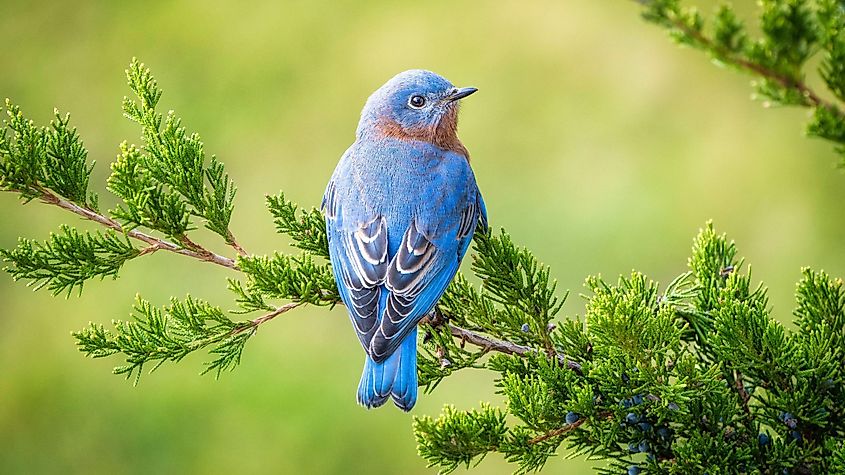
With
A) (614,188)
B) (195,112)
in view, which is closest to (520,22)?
(614,188)

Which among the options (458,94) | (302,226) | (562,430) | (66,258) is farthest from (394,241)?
(562,430)

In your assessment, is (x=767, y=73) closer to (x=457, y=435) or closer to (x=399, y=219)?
(x=457, y=435)

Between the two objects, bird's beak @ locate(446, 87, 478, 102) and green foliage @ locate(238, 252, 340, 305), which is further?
bird's beak @ locate(446, 87, 478, 102)

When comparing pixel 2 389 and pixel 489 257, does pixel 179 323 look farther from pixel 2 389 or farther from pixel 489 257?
pixel 2 389

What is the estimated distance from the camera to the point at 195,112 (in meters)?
5.30

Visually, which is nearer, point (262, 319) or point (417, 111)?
point (262, 319)

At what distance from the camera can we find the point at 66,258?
236 centimetres

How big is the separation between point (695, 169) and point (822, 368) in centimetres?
312

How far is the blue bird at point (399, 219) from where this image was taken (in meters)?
2.69

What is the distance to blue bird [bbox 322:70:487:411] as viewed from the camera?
2689 mm

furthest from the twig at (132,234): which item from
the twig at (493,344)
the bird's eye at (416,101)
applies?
the bird's eye at (416,101)

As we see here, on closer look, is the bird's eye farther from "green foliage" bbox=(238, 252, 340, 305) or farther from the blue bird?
"green foliage" bbox=(238, 252, 340, 305)

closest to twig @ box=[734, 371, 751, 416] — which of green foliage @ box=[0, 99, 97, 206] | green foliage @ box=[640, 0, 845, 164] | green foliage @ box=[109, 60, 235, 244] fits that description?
green foliage @ box=[640, 0, 845, 164]

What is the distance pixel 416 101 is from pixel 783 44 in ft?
6.89
